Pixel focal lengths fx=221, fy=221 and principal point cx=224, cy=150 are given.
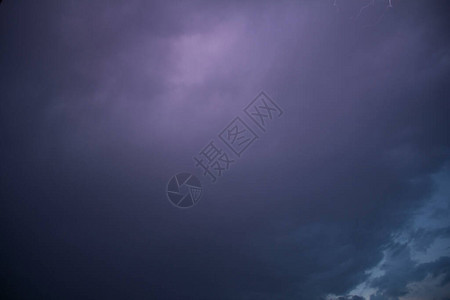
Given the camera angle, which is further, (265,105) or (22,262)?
(22,262)

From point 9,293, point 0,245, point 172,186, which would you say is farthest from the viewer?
point 9,293

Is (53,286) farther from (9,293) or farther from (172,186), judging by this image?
(172,186)

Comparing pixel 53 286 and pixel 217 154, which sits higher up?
pixel 217 154

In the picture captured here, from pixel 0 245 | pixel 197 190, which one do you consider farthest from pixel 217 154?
pixel 0 245

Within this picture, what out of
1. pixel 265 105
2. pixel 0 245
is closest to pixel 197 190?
pixel 265 105

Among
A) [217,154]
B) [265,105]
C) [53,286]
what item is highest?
[265,105]

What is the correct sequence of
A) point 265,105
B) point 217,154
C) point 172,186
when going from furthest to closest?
point 172,186, point 217,154, point 265,105

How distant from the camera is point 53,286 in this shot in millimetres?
34156

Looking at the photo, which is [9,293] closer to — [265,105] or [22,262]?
[22,262]

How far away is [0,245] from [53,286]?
972 centimetres

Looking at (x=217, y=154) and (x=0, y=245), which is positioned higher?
(x=0, y=245)

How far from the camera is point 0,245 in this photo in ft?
101

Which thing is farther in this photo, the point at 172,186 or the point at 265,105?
the point at 172,186

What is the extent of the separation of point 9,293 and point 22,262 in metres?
5.62
